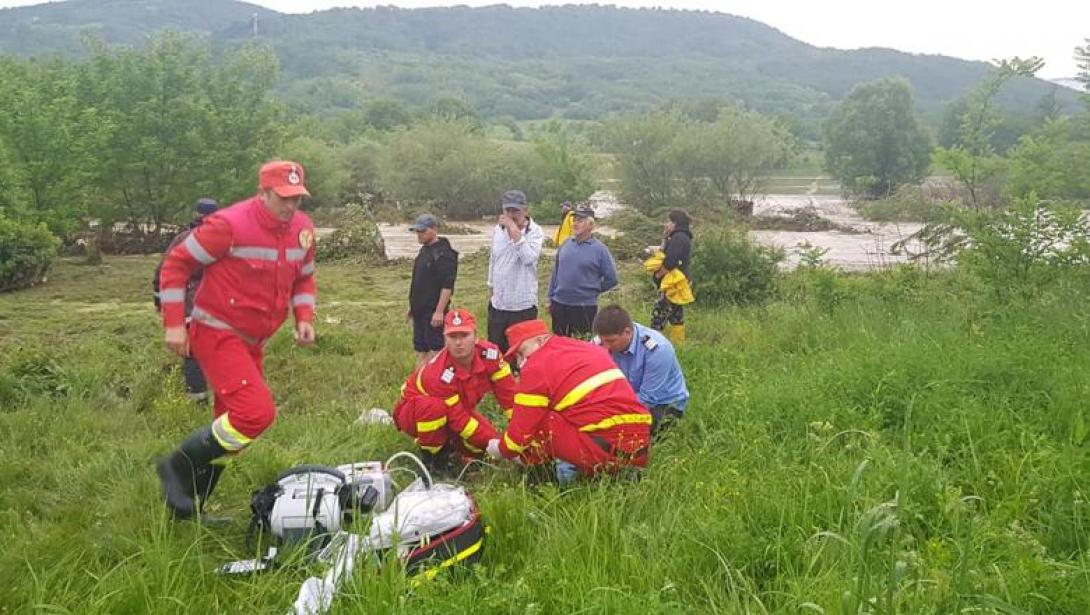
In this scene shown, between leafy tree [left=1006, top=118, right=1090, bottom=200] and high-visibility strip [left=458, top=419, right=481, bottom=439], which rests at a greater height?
leafy tree [left=1006, top=118, right=1090, bottom=200]

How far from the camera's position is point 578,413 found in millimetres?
3904

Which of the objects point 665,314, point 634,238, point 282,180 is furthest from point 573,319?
point 634,238

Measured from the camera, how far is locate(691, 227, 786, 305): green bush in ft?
33.4

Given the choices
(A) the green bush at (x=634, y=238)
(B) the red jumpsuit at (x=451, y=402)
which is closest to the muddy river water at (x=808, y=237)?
(A) the green bush at (x=634, y=238)

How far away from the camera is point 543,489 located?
3.66 metres

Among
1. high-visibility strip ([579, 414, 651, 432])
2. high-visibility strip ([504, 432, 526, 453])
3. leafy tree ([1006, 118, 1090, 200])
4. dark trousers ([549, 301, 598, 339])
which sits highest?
leafy tree ([1006, 118, 1090, 200])

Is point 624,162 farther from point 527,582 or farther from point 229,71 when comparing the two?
point 527,582

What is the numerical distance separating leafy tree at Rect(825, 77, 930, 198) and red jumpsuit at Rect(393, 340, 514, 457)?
51.3 m

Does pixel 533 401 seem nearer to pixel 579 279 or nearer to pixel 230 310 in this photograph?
pixel 230 310

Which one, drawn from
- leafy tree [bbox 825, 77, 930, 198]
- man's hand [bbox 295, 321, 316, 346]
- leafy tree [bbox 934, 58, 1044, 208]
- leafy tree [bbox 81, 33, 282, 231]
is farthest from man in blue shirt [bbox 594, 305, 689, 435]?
leafy tree [bbox 825, 77, 930, 198]

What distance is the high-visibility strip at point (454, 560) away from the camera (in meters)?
2.81

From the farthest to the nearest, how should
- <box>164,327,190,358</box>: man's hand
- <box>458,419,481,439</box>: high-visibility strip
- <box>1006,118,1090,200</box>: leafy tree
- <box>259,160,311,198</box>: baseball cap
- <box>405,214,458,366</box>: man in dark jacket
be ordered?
1. <box>1006,118,1090,200</box>: leafy tree
2. <box>405,214,458,366</box>: man in dark jacket
3. <box>458,419,481,439</box>: high-visibility strip
4. <box>259,160,311,198</box>: baseball cap
5. <box>164,327,190,358</box>: man's hand

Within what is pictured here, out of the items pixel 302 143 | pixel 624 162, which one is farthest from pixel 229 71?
pixel 624 162

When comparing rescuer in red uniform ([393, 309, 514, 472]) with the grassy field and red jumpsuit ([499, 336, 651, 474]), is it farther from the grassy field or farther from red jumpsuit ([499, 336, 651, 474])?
red jumpsuit ([499, 336, 651, 474])
